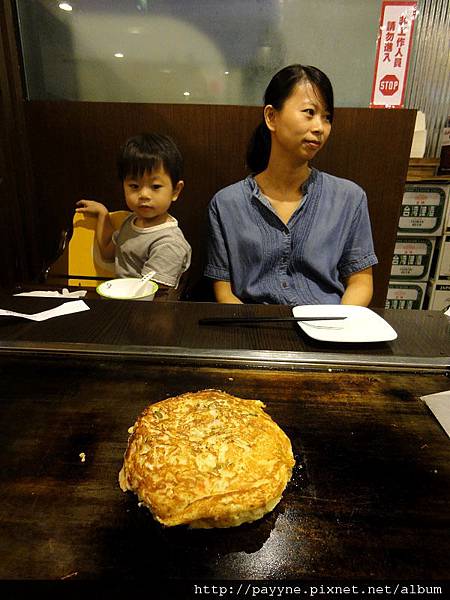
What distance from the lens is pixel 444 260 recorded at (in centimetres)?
384

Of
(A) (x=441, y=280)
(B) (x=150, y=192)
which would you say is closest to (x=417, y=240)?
(A) (x=441, y=280)

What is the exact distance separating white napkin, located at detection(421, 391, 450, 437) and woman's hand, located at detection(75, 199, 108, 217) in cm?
239

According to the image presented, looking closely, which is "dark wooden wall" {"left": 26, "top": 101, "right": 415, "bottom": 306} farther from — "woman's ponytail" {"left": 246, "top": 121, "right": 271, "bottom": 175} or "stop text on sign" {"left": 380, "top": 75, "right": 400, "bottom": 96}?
"stop text on sign" {"left": 380, "top": 75, "right": 400, "bottom": 96}

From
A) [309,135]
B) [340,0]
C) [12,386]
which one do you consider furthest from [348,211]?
[12,386]

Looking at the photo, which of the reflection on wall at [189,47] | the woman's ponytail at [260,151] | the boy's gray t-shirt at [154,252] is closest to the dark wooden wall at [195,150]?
the reflection on wall at [189,47]

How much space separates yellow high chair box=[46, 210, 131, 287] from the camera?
9.30ft

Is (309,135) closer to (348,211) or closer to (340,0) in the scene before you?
(348,211)

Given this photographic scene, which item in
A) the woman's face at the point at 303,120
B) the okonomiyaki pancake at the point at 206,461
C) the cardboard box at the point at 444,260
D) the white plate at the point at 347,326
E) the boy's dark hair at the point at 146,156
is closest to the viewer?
the okonomiyaki pancake at the point at 206,461

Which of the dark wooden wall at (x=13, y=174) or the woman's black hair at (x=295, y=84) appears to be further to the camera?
the dark wooden wall at (x=13, y=174)

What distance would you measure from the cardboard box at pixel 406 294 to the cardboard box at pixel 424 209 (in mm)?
506

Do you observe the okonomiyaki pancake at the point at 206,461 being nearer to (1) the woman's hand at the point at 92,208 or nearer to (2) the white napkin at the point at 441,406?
(2) the white napkin at the point at 441,406

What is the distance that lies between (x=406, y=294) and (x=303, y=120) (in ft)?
8.44

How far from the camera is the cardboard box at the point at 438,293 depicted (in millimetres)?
3934

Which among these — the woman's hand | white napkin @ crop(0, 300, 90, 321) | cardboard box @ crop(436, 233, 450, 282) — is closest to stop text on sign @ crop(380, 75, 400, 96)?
cardboard box @ crop(436, 233, 450, 282)
